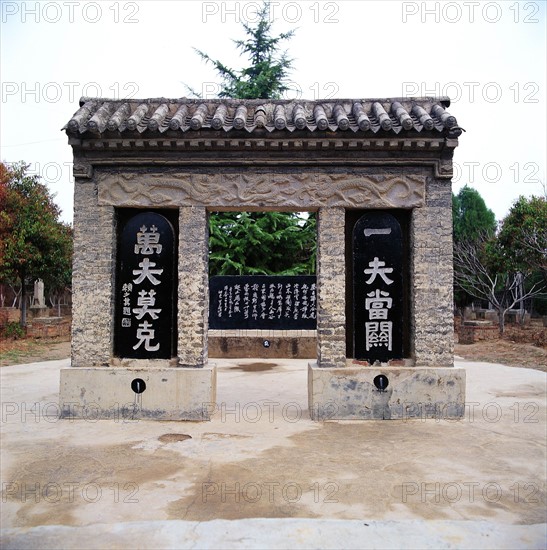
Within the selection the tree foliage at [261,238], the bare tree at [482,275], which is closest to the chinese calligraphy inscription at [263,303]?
Result: the tree foliage at [261,238]

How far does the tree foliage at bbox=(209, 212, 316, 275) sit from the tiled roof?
826 cm

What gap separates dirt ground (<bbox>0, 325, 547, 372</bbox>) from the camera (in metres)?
12.2

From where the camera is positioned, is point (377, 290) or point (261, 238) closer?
point (377, 290)

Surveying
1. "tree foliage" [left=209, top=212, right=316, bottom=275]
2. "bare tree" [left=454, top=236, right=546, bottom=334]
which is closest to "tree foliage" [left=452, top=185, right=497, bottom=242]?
"bare tree" [left=454, top=236, right=546, bottom=334]

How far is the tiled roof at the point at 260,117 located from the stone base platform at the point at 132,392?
3.10 metres

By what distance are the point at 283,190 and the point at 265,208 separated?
360mm

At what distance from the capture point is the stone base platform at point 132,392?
6.61 metres

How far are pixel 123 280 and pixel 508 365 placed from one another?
900 cm

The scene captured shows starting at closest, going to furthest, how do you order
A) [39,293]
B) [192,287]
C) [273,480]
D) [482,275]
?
[273,480], [192,287], [482,275], [39,293]

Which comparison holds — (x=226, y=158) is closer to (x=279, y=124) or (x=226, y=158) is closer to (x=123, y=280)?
(x=279, y=124)

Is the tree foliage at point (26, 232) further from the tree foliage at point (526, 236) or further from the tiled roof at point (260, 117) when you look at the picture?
the tree foliage at point (526, 236)

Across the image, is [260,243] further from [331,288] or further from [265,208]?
[331,288]

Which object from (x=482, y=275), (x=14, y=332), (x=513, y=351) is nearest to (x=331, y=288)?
(x=513, y=351)

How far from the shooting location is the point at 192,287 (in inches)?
267
